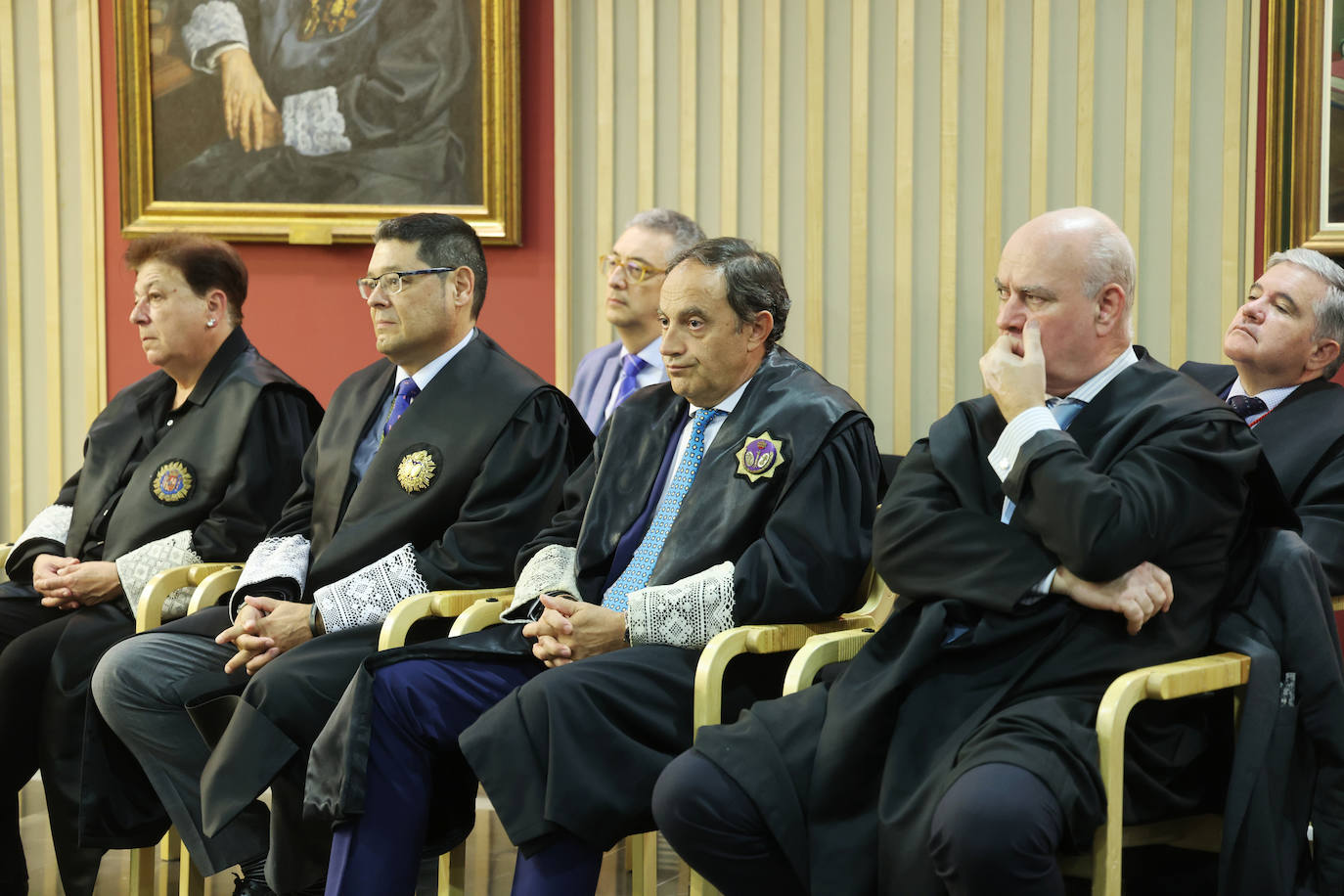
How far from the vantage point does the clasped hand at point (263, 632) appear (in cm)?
317

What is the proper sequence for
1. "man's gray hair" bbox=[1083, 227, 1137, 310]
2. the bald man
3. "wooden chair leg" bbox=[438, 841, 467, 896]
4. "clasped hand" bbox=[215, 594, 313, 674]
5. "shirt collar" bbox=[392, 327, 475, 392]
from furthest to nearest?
"shirt collar" bbox=[392, 327, 475, 392]
"clasped hand" bbox=[215, 594, 313, 674]
"wooden chair leg" bbox=[438, 841, 467, 896]
"man's gray hair" bbox=[1083, 227, 1137, 310]
the bald man

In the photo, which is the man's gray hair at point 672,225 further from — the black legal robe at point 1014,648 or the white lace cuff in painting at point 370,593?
the black legal robe at point 1014,648

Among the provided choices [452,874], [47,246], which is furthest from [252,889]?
[47,246]

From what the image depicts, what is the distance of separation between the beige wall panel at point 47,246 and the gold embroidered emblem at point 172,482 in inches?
45.9

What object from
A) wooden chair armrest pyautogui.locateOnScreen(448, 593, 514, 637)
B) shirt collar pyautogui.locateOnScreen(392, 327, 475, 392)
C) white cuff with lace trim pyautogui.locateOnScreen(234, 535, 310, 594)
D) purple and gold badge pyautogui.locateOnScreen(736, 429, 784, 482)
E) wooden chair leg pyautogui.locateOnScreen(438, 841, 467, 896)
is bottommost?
wooden chair leg pyautogui.locateOnScreen(438, 841, 467, 896)

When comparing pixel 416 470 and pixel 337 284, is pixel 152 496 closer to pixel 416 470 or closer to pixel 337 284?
pixel 416 470

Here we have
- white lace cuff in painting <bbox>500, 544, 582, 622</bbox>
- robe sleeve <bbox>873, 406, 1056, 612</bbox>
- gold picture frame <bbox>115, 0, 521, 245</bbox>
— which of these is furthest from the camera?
gold picture frame <bbox>115, 0, 521, 245</bbox>

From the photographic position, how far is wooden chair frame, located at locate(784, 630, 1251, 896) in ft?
7.05

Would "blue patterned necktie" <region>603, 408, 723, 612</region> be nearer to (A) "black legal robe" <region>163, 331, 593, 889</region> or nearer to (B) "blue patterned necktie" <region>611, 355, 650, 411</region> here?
(A) "black legal robe" <region>163, 331, 593, 889</region>

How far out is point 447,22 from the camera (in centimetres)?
453

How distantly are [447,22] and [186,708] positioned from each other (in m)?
2.37

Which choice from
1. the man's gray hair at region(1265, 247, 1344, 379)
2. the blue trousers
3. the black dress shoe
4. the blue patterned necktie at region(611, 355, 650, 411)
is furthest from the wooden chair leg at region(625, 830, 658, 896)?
the man's gray hair at region(1265, 247, 1344, 379)

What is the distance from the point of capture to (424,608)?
3.11m

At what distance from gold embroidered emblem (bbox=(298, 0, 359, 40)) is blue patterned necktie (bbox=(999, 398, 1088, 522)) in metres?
2.93
